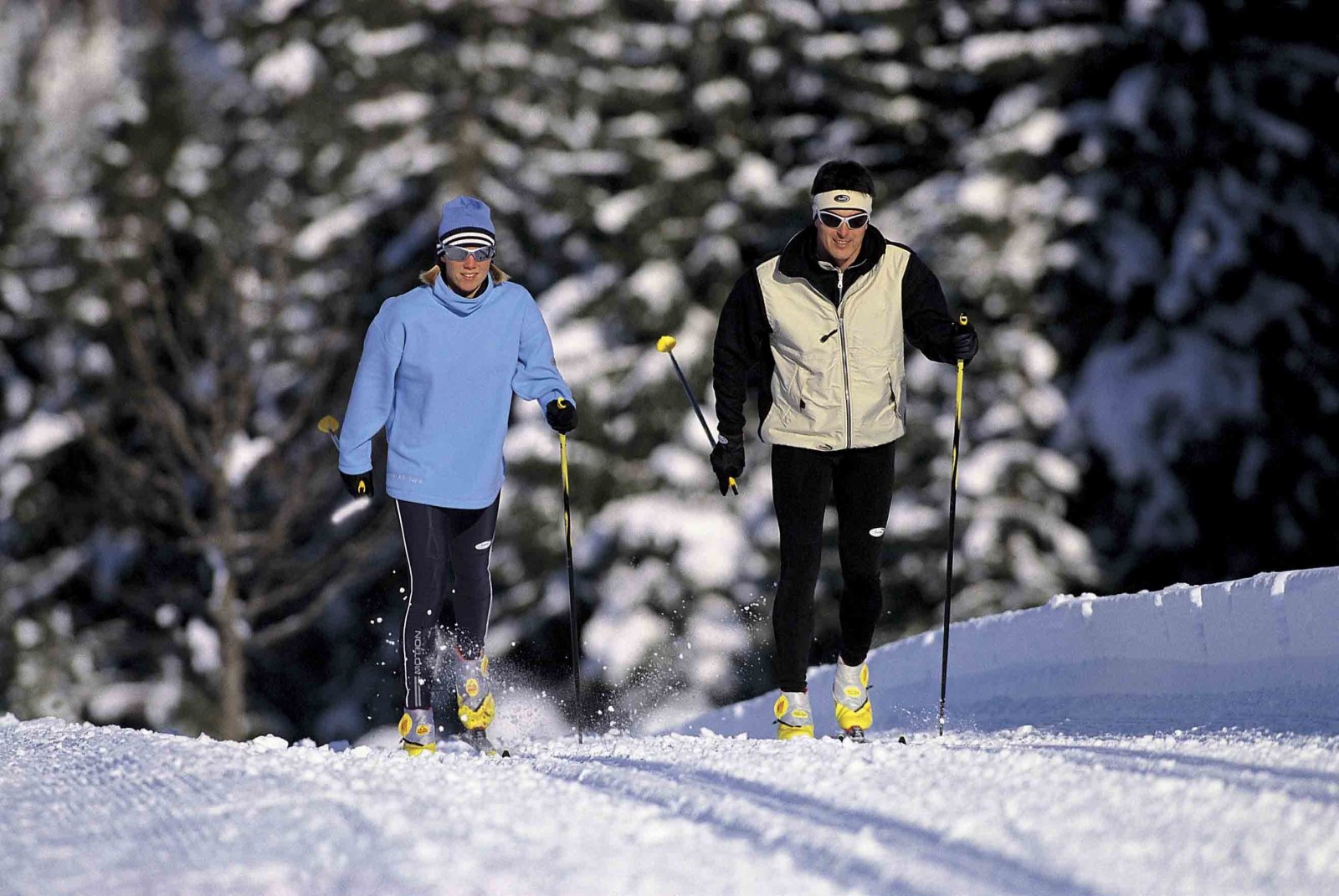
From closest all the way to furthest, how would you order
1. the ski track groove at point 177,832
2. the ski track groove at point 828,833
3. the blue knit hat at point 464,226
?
the ski track groove at point 828,833, the ski track groove at point 177,832, the blue knit hat at point 464,226

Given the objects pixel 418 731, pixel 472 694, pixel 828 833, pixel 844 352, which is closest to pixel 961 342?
pixel 844 352

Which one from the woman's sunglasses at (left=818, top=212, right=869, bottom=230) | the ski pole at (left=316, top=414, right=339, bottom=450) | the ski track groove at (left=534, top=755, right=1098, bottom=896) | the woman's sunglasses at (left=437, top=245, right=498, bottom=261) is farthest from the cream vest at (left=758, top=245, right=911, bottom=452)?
the ski pole at (left=316, top=414, right=339, bottom=450)

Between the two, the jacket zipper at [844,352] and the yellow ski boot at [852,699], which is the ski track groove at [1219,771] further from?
the jacket zipper at [844,352]

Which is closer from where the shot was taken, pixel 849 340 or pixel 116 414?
pixel 849 340

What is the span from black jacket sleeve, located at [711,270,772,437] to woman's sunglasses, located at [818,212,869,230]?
31cm

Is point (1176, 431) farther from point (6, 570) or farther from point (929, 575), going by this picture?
point (6, 570)

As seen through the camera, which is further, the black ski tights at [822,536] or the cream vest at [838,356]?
the black ski tights at [822,536]

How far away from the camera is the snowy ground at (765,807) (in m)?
3.58

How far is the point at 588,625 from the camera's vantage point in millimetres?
17953

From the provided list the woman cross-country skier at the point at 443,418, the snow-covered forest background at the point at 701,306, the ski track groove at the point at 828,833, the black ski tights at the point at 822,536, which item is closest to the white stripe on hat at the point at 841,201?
the black ski tights at the point at 822,536

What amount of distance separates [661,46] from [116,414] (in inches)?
328

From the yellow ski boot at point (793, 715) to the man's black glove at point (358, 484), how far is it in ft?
5.33

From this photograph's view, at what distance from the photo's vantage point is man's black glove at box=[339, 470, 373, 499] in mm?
6355

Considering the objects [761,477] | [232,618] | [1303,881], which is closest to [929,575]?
[761,477]
